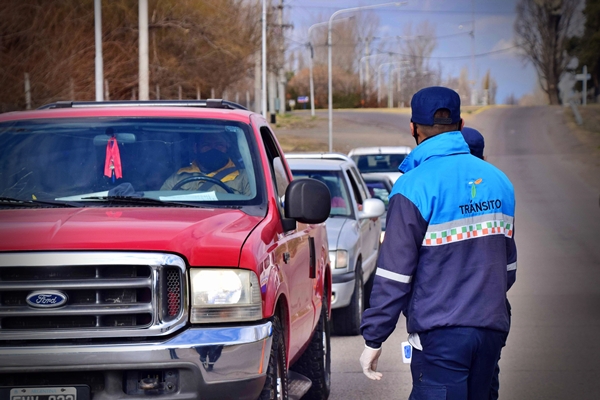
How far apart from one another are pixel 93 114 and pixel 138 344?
6.69 ft

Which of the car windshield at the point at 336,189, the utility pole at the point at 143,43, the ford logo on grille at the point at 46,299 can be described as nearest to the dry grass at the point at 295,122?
the utility pole at the point at 143,43

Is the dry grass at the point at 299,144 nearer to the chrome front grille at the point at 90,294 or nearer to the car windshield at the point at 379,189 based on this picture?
the car windshield at the point at 379,189

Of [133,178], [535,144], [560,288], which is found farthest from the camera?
[535,144]

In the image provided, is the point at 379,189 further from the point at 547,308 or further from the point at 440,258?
the point at 440,258

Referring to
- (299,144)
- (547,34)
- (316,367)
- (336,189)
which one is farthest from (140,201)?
(547,34)

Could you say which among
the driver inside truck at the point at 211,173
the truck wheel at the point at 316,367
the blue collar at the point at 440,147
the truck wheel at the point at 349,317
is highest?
the blue collar at the point at 440,147

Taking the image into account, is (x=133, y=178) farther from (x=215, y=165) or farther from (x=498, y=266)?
(x=498, y=266)

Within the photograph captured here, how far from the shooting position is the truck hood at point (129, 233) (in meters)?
4.35

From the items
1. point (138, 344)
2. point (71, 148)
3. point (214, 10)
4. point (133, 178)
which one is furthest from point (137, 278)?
point (214, 10)

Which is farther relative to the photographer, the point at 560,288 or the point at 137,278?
the point at 560,288

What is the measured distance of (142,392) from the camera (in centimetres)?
429

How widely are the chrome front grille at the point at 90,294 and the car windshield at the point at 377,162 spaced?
1733 cm

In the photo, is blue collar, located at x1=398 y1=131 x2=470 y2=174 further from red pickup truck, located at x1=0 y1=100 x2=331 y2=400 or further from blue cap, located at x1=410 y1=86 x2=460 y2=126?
red pickup truck, located at x1=0 y1=100 x2=331 y2=400

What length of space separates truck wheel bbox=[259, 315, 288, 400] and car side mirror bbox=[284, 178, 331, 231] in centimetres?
62
